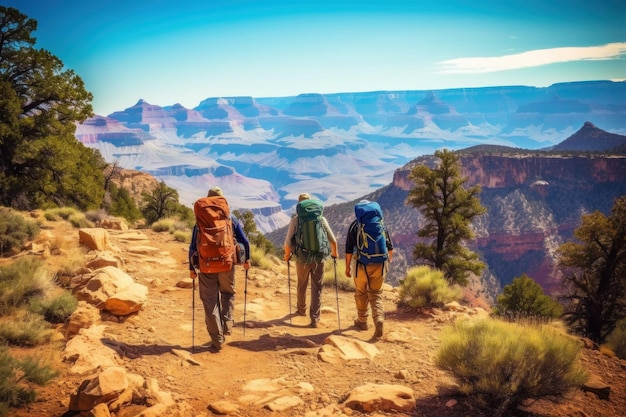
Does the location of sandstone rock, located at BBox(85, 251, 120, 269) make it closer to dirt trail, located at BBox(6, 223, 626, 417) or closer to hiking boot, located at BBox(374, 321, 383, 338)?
dirt trail, located at BBox(6, 223, 626, 417)

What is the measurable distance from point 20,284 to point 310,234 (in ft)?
15.5

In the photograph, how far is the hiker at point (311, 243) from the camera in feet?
23.2

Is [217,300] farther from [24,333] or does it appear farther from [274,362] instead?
[24,333]

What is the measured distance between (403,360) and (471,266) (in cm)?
1197

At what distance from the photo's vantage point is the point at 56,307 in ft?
20.2

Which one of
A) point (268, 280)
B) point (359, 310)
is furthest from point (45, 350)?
point (268, 280)

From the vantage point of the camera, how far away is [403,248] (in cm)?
6494

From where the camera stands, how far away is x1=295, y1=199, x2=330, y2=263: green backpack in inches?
277

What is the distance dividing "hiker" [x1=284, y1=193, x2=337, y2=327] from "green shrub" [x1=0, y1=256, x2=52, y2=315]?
4104 millimetres

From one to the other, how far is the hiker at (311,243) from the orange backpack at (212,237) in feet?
4.39

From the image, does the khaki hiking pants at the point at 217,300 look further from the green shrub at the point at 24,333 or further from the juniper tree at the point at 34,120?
the juniper tree at the point at 34,120

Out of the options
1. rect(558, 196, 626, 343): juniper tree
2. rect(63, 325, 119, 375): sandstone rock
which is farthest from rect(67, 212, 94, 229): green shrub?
rect(558, 196, 626, 343): juniper tree

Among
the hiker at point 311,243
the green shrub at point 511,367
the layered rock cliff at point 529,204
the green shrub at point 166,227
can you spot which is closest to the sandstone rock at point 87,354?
the hiker at point 311,243

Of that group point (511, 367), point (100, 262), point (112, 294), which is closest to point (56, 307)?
point (112, 294)
